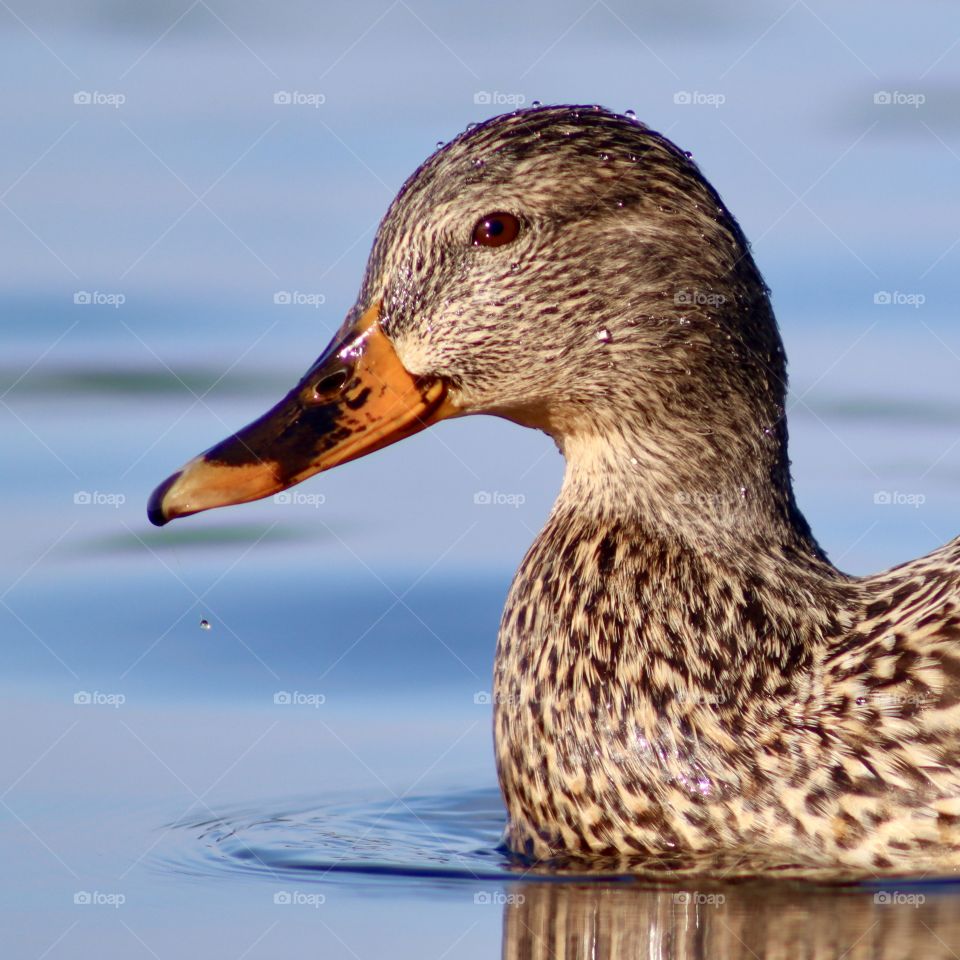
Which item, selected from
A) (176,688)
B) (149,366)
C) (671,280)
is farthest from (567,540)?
(149,366)

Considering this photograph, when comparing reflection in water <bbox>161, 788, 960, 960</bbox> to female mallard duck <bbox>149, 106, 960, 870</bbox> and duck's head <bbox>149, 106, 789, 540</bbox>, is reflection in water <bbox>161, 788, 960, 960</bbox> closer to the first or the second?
female mallard duck <bbox>149, 106, 960, 870</bbox>

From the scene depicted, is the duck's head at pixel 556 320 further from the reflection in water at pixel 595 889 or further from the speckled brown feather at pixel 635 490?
the reflection in water at pixel 595 889

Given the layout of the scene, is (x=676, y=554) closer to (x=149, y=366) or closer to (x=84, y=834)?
(x=84, y=834)

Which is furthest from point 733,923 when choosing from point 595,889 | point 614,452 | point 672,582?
point 614,452

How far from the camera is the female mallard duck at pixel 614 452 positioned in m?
7.18

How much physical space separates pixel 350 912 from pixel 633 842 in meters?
0.80

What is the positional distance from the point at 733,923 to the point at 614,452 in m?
1.51

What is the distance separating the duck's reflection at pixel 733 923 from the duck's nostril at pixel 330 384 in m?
1.55

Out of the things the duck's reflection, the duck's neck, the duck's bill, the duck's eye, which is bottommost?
the duck's reflection

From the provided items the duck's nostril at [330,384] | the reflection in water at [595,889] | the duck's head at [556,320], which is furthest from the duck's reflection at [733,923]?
the duck's nostril at [330,384]

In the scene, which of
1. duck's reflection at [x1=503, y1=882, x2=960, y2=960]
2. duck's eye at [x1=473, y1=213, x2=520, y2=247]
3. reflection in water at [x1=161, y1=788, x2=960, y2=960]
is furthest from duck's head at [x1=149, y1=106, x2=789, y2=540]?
duck's reflection at [x1=503, y1=882, x2=960, y2=960]

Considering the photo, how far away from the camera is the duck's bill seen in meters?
7.45

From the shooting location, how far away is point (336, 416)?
750cm

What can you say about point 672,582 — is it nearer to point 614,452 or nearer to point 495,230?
point 614,452
